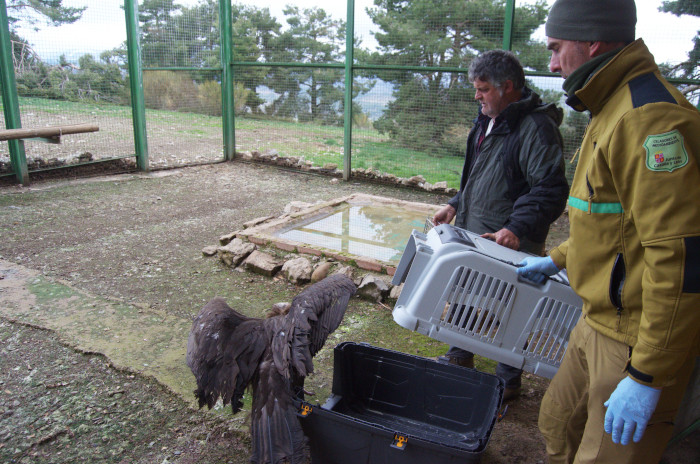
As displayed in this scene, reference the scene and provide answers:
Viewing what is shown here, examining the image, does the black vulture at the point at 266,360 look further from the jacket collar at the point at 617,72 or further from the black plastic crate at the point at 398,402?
the jacket collar at the point at 617,72

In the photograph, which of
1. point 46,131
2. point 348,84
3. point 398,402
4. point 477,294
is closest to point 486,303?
point 477,294

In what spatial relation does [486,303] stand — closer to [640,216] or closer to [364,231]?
[640,216]

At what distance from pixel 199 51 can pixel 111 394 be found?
7.01m

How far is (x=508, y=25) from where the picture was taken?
640 centimetres

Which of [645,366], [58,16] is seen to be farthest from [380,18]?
[645,366]

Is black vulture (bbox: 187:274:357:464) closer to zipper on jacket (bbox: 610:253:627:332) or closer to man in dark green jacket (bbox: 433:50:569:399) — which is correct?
man in dark green jacket (bbox: 433:50:569:399)

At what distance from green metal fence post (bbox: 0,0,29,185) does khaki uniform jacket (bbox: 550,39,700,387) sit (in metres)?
7.09

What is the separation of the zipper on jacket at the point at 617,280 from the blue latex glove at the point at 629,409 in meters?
0.21

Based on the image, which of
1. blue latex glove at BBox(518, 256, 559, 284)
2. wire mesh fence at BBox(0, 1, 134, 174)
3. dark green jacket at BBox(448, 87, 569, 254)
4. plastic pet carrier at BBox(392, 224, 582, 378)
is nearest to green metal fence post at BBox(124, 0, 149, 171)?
wire mesh fence at BBox(0, 1, 134, 174)

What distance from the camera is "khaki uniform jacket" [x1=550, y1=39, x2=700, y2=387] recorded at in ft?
4.06

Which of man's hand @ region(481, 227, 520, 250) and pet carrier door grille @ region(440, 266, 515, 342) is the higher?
man's hand @ region(481, 227, 520, 250)

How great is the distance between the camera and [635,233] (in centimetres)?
139

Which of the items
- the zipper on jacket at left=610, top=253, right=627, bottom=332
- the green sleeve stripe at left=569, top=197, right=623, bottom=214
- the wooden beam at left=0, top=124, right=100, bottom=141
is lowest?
the zipper on jacket at left=610, top=253, right=627, bottom=332

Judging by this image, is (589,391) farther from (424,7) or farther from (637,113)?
(424,7)
